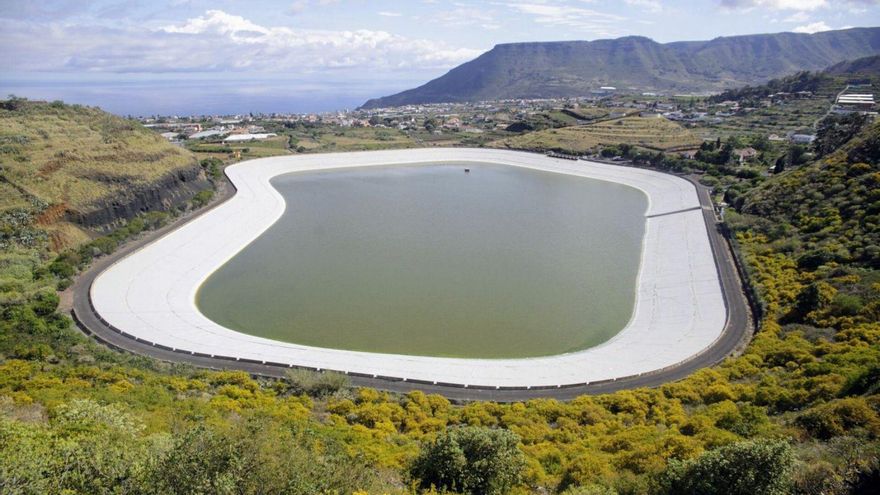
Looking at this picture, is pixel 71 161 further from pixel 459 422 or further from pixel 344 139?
pixel 344 139

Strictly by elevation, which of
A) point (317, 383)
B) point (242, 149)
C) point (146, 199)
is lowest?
point (317, 383)

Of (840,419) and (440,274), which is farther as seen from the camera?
(440,274)

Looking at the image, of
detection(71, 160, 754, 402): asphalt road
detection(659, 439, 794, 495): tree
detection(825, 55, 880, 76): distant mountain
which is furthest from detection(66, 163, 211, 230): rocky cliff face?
detection(825, 55, 880, 76): distant mountain

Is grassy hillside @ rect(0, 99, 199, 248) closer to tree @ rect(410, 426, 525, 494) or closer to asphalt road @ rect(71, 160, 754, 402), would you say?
asphalt road @ rect(71, 160, 754, 402)

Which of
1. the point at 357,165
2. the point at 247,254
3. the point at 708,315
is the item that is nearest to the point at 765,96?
the point at 357,165

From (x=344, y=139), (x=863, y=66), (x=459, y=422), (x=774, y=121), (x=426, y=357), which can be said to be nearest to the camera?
(x=459, y=422)

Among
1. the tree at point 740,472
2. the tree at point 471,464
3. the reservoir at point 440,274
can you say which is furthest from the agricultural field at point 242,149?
the tree at point 740,472

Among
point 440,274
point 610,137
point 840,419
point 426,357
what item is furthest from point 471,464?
point 610,137

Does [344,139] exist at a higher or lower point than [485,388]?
higher
